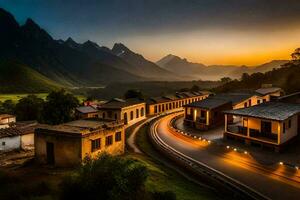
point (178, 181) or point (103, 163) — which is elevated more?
point (103, 163)

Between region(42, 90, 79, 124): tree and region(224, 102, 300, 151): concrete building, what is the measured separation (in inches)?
1182

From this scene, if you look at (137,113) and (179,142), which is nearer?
(179,142)

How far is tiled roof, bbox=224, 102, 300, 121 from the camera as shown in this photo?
3048 cm

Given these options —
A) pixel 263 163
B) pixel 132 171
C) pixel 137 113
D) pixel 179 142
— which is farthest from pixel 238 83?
pixel 132 171

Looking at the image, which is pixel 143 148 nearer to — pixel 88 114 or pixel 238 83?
pixel 88 114

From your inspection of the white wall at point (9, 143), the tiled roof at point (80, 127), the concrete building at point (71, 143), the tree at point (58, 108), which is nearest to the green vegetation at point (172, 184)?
the concrete building at point (71, 143)

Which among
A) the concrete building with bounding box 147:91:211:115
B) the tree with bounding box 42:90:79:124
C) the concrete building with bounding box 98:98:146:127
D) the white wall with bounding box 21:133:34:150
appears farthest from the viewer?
the concrete building with bounding box 147:91:211:115

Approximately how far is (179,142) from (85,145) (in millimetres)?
13768

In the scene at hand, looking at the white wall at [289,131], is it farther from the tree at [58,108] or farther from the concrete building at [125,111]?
the tree at [58,108]

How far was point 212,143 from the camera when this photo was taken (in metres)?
34.7

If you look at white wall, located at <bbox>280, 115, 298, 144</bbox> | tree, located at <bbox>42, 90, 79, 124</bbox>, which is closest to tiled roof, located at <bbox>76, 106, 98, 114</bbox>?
tree, located at <bbox>42, 90, 79, 124</bbox>

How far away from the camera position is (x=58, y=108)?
2067 inches

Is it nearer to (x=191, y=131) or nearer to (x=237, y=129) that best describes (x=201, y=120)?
(x=191, y=131)

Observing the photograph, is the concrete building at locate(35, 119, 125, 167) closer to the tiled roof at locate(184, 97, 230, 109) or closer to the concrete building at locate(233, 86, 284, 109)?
the tiled roof at locate(184, 97, 230, 109)
